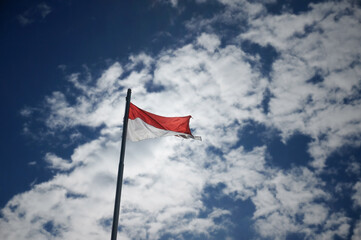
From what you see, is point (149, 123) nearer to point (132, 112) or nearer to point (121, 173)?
point (132, 112)

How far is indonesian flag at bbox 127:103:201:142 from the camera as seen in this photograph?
1330 cm

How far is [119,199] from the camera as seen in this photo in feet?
31.7

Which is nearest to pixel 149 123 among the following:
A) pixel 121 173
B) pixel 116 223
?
pixel 121 173

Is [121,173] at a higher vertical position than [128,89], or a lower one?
lower

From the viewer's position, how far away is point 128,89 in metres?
12.8

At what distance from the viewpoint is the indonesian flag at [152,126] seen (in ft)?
43.6

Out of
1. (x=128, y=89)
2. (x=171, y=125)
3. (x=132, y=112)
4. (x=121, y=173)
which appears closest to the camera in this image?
(x=121, y=173)

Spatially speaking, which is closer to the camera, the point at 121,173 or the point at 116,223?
the point at 116,223

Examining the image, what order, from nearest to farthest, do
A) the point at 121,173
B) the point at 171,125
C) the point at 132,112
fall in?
the point at 121,173 → the point at 132,112 → the point at 171,125

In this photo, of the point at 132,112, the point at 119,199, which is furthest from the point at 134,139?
the point at 119,199

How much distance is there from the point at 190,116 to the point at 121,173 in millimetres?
A: 6540

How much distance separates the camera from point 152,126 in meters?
14.1

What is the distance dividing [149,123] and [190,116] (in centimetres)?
269

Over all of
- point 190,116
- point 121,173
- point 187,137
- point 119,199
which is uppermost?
point 190,116
